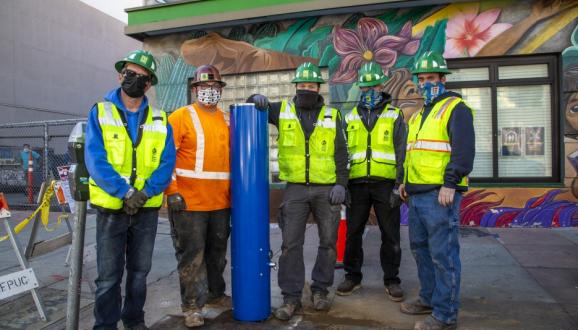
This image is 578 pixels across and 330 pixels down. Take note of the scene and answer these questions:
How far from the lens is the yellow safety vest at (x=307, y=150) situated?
12.7ft

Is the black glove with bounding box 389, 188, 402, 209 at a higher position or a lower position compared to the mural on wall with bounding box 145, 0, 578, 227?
lower

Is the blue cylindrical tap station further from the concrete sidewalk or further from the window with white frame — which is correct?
the window with white frame

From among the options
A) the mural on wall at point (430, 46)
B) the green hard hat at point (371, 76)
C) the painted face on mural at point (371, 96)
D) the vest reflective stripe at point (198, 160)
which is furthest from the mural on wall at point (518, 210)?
the vest reflective stripe at point (198, 160)

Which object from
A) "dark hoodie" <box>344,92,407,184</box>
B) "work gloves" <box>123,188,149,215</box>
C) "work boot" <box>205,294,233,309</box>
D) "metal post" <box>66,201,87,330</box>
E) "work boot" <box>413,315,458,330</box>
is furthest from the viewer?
"dark hoodie" <box>344,92,407,184</box>

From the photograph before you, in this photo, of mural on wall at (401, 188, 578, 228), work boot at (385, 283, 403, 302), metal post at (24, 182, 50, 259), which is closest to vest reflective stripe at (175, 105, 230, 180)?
metal post at (24, 182, 50, 259)

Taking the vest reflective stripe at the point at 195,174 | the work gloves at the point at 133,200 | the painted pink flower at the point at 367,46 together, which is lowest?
Answer: the work gloves at the point at 133,200

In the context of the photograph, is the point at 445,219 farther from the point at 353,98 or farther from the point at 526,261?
the point at 353,98

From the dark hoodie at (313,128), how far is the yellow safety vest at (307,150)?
34mm

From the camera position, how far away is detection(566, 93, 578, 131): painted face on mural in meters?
7.31

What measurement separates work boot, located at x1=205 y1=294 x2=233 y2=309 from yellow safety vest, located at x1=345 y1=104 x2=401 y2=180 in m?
1.66

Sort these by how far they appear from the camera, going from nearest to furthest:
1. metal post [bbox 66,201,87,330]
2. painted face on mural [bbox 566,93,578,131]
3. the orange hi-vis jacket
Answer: metal post [bbox 66,201,87,330] → the orange hi-vis jacket → painted face on mural [bbox 566,93,578,131]

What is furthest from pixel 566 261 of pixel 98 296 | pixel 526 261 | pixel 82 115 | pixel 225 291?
pixel 82 115

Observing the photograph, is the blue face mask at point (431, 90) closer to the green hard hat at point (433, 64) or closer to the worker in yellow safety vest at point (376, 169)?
the green hard hat at point (433, 64)

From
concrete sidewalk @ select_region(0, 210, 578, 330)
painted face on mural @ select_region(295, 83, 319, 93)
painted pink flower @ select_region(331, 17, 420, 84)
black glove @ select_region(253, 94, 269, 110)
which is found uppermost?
painted pink flower @ select_region(331, 17, 420, 84)
